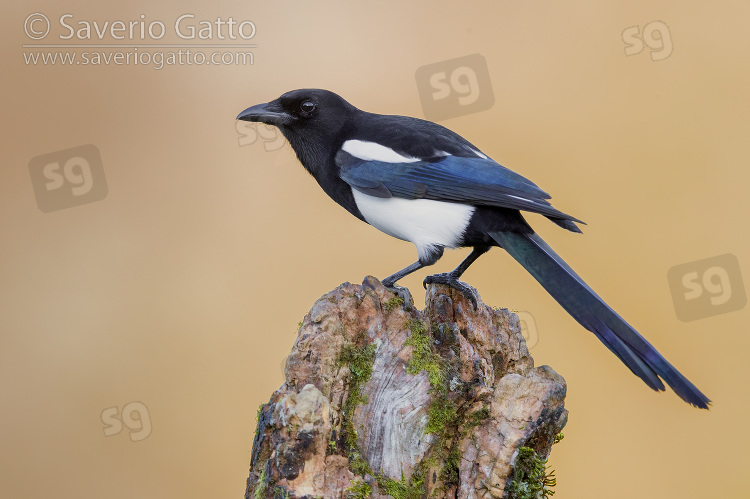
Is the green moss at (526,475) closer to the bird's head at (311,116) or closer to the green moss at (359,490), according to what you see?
the green moss at (359,490)

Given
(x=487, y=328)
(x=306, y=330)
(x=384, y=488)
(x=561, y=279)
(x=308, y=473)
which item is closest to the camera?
(x=308, y=473)

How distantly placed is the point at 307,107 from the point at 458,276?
750 mm

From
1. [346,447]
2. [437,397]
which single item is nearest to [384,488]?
[346,447]

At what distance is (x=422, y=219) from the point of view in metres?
2.18

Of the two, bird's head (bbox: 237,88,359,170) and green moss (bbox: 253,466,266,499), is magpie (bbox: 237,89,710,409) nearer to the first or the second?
bird's head (bbox: 237,88,359,170)

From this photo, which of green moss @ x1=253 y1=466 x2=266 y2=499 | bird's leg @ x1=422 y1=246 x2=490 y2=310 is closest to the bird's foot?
bird's leg @ x1=422 y1=246 x2=490 y2=310

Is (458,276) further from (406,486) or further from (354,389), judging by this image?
(406,486)

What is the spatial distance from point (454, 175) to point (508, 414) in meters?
0.74

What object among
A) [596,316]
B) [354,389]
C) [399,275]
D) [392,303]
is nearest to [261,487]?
[354,389]

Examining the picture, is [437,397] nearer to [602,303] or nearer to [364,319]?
[364,319]

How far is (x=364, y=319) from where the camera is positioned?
6.06 feet

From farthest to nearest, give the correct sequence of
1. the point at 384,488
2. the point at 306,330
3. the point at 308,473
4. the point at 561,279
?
1. the point at 561,279
2. the point at 306,330
3. the point at 384,488
4. the point at 308,473

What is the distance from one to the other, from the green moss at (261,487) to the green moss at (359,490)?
0.18 meters

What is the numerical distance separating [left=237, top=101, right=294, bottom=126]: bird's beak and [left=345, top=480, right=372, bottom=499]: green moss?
4.15 ft
